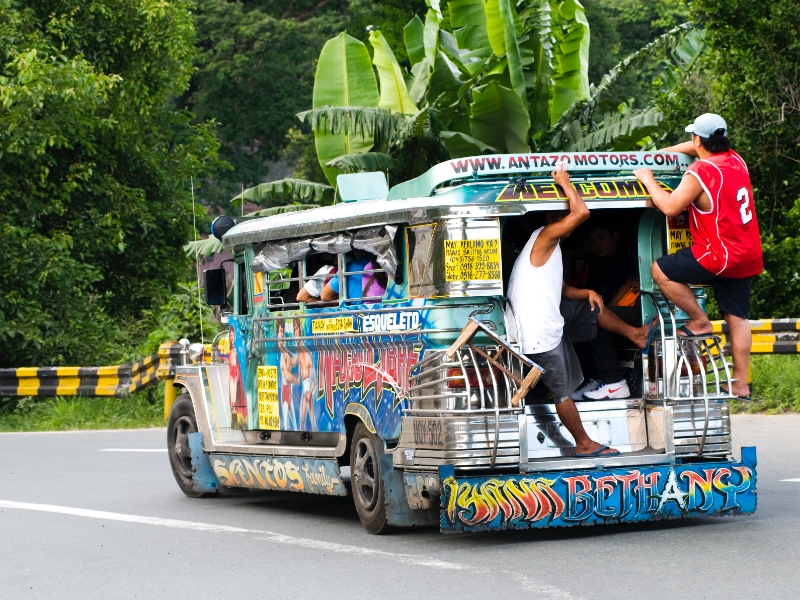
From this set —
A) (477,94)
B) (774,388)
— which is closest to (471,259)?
(774,388)

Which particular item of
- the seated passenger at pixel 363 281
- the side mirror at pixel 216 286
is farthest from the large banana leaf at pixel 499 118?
the seated passenger at pixel 363 281

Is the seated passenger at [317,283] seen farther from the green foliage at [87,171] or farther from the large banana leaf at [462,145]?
the green foliage at [87,171]

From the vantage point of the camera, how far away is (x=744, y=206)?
8750mm

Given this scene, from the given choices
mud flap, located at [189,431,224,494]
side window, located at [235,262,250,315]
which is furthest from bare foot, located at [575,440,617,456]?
mud flap, located at [189,431,224,494]

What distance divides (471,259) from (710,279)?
1.62 metres

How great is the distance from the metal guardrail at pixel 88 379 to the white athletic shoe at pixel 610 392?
39.2ft

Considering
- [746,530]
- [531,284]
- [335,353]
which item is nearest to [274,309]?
[335,353]

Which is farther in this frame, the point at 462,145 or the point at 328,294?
the point at 462,145

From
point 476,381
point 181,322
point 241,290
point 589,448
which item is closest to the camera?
point 476,381

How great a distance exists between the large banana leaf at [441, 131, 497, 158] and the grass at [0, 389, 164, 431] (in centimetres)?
584

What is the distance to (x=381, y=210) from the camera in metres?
9.16

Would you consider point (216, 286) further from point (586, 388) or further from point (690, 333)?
point (690, 333)

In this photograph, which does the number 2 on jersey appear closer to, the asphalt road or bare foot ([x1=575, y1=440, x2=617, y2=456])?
bare foot ([x1=575, y1=440, x2=617, y2=456])

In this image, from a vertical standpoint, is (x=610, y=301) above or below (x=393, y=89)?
below
